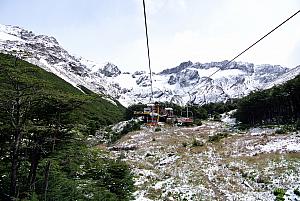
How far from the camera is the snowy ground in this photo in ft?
96.0

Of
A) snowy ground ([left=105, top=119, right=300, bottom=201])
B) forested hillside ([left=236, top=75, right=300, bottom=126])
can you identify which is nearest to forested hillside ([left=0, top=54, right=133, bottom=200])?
snowy ground ([left=105, top=119, right=300, bottom=201])

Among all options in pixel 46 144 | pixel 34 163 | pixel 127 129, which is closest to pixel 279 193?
pixel 46 144

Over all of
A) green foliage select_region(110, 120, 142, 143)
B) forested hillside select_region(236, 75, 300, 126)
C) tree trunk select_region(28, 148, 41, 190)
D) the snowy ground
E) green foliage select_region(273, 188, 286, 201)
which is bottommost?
green foliage select_region(273, 188, 286, 201)

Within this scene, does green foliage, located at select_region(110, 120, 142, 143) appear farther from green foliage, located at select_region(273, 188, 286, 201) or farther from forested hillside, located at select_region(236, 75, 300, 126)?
green foliage, located at select_region(273, 188, 286, 201)

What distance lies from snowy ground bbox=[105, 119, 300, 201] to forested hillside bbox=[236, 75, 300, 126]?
1607 cm

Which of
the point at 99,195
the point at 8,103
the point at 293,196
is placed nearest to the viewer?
the point at 8,103

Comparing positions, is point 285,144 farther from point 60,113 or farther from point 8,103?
point 8,103

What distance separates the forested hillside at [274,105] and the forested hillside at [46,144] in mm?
49825

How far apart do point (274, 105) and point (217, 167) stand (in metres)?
39.7

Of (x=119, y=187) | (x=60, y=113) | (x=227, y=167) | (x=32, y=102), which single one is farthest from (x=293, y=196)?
(x=32, y=102)

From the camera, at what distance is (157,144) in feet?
182

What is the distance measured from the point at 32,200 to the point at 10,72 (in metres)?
5.63

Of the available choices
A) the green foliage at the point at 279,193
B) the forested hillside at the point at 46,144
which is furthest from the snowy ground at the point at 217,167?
the forested hillside at the point at 46,144

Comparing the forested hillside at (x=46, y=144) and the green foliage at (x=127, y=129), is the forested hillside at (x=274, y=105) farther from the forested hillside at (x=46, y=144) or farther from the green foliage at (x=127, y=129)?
the forested hillside at (x=46, y=144)
